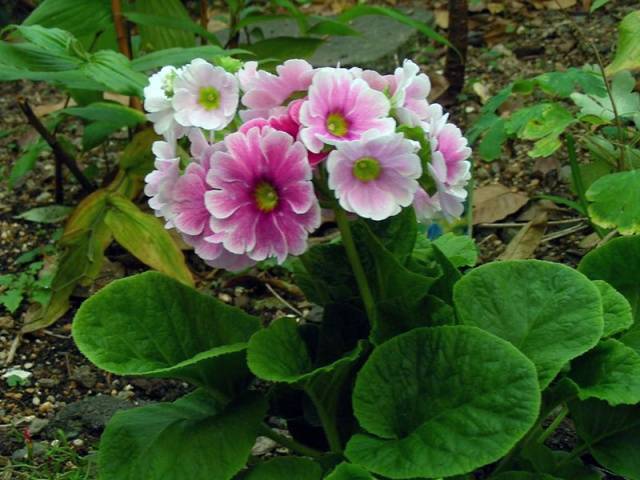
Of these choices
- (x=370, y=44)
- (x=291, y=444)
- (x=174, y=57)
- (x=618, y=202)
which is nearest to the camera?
(x=291, y=444)

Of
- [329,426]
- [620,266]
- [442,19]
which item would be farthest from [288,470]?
[442,19]

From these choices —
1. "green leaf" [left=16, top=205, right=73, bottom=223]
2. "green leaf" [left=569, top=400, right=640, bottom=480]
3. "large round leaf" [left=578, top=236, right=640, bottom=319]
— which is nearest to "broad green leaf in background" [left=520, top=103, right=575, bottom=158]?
"large round leaf" [left=578, top=236, right=640, bottom=319]

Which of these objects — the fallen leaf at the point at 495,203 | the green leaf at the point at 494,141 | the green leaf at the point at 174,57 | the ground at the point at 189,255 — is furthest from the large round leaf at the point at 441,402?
the fallen leaf at the point at 495,203

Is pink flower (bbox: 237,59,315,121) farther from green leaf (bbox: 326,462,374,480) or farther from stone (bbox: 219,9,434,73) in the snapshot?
stone (bbox: 219,9,434,73)

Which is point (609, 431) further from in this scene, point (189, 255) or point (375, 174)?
point (189, 255)

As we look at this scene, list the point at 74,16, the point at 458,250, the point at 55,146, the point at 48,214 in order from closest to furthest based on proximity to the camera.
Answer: the point at 458,250 < the point at 74,16 < the point at 55,146 < the point at 48,214

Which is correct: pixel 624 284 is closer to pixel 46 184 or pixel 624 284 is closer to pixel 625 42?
pixel 625 42

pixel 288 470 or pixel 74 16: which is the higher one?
pixel 74 16
